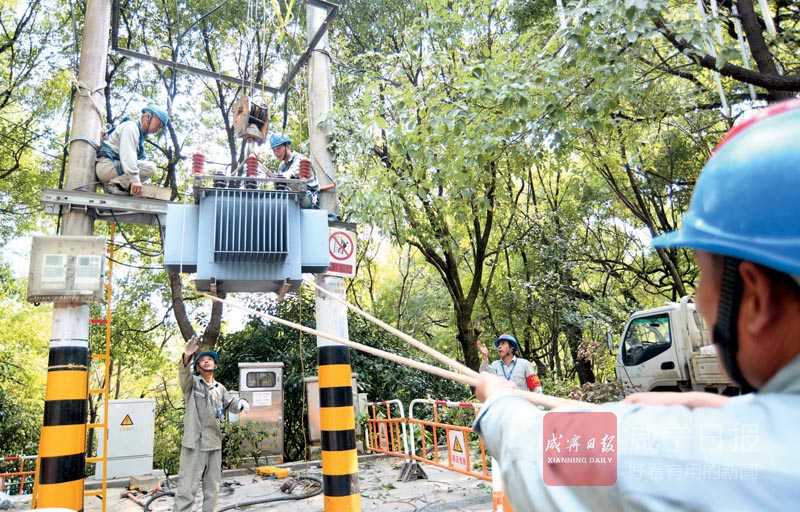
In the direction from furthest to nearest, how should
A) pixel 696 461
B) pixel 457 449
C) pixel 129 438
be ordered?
pixel 129 438, pixel 457 449, pixel 696 461

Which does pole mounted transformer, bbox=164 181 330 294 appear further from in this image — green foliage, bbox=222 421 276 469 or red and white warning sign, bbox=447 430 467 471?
green foliage, bbox=222 421 276 469

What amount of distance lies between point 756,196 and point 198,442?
22.2ft

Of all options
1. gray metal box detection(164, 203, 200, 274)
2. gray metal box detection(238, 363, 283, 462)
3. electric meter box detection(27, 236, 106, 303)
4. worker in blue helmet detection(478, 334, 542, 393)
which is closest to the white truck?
worker in blue helmet detection(478, 334, 542, 393)

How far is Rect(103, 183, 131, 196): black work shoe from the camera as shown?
5.92 m

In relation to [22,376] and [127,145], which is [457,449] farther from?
[22,376]

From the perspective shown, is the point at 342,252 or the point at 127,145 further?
the point at 127,145

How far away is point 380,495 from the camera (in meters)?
7.77

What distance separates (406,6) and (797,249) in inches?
510

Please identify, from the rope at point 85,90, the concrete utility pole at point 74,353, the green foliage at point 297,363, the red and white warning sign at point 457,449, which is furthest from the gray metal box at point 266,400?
the rope at point 85,90

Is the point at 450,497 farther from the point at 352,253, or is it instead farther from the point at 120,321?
the point at 120,321

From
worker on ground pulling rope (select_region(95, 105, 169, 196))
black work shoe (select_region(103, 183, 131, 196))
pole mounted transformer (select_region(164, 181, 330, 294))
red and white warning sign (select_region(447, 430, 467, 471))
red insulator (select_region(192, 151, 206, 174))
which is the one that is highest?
worker on ground pulling rope (select_region(95, 105, 169, 196))

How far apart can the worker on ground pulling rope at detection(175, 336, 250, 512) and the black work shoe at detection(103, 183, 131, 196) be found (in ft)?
6.00

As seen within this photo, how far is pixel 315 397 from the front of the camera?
11680mm

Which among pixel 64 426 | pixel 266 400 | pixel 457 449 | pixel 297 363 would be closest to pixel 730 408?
pixel 64 426
